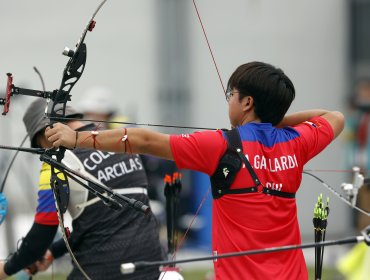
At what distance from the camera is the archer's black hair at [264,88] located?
14.5 feet

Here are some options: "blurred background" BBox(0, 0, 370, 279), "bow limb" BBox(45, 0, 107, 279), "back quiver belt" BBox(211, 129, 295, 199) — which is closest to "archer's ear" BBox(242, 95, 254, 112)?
"back quiver belt" BBox(211, 129, 295, 199)

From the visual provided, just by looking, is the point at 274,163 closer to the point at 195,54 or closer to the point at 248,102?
the point at 248,102

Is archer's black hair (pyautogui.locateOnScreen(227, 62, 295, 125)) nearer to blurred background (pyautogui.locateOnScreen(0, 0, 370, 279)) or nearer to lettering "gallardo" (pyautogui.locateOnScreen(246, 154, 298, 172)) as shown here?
lettering "gallardo" (pyautogui.locateOnScreen(246, 154, 298, 172))

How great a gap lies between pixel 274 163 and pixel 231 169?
0.69 feet

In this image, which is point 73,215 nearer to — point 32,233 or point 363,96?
point 32,233

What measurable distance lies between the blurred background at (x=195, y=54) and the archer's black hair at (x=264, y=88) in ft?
29.1

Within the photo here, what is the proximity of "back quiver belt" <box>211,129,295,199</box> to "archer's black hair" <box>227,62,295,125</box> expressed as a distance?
0.19 m

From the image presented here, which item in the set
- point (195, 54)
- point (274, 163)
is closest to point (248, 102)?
point (274, 163)

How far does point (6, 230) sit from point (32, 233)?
6.30 meters

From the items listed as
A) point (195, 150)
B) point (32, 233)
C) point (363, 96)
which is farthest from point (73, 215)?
point (363, 96)

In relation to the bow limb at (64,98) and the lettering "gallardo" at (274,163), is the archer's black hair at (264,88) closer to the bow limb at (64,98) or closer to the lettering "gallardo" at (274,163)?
the lettering "gallardo" at (274,163)

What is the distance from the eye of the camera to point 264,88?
Result: 174 inches

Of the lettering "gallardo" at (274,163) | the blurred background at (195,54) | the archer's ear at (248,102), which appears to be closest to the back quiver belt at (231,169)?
the lettering "gallardo" at (274,163)

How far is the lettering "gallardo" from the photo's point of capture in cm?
435
